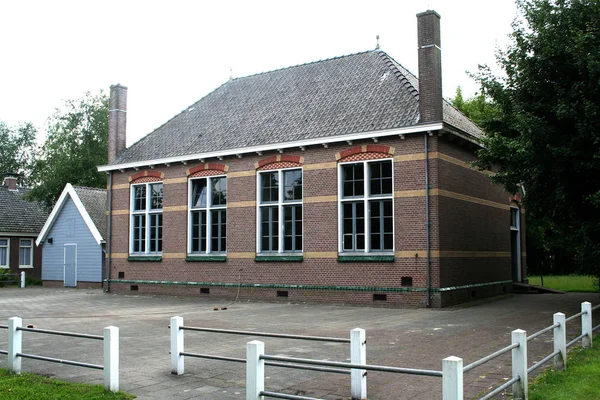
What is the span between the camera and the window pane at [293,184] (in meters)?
21.9

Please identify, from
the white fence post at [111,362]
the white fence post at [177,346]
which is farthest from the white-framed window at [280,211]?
the white fence post at [111,362]

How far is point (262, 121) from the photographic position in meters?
24.3

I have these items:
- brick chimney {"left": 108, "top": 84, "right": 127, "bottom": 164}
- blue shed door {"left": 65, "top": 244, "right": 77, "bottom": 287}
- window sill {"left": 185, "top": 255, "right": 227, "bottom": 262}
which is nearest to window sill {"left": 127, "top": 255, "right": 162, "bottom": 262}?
window sill {"left": 185, "top": 255, "right": 227, "bottom": 262}

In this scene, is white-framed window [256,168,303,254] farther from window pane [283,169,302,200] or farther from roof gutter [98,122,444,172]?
roof gutter [98,122,444,172]

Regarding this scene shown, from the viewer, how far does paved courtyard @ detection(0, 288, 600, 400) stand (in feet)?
26.5

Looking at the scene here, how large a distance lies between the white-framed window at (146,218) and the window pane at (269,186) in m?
5.57

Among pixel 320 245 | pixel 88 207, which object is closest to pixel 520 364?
pixel 320 245

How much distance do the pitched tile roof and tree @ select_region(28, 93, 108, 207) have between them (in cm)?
977

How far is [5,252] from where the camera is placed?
37812 millimetres

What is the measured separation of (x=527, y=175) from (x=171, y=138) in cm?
1639

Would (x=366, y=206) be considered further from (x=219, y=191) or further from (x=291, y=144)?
(x=219, y=191)

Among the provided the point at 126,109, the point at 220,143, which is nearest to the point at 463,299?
the point at 220,143

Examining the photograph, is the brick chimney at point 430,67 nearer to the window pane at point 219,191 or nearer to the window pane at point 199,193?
the window pane at point 219,191

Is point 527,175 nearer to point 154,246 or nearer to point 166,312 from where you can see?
point 166,312
